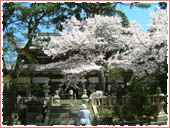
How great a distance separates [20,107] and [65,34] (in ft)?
11.8

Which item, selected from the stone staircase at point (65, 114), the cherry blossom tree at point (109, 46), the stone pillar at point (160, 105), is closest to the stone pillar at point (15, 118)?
the stone staircase at point (65, 114)

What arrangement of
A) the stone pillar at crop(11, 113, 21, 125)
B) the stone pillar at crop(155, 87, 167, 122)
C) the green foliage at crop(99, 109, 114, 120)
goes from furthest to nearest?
1. the stone pillar at crop(11, 113, 21, 125)
2. the green foliage at crop(99, 109, 114, 120)
3. the stone pillar at crop(155, 87, 167, 122)

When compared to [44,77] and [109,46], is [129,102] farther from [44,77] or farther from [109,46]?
[44,77]

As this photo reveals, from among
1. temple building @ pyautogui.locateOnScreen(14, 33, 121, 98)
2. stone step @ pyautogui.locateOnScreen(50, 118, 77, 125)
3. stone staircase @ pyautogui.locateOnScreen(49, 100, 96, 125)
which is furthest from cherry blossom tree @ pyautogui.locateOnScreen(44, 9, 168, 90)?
temple building @ pyautogui.locateOnScreen(14, 33, 121, 98)

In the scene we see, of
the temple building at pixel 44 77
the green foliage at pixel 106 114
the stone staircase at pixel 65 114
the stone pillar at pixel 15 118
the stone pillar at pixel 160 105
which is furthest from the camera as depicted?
the temple building at pixel 44 77

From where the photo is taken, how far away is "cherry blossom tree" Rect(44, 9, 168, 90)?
6.69 m

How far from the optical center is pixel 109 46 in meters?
7.94

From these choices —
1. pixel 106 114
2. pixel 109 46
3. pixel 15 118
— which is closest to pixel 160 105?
pixel 106 114

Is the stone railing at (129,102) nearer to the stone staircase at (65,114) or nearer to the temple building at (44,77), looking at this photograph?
the stone staircase at (65,114)

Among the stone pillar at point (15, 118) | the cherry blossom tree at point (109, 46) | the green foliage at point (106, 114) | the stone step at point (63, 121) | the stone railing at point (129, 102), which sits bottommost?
the stone step at point (63, 121)

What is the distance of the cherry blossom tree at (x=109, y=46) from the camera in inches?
263

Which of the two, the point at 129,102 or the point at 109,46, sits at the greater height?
the point at 109,46

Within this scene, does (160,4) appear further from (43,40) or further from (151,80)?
(43,40)

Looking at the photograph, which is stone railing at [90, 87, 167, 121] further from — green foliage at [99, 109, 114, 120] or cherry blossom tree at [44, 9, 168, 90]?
cherry blossom tree at [44, 9, 168, 90]
